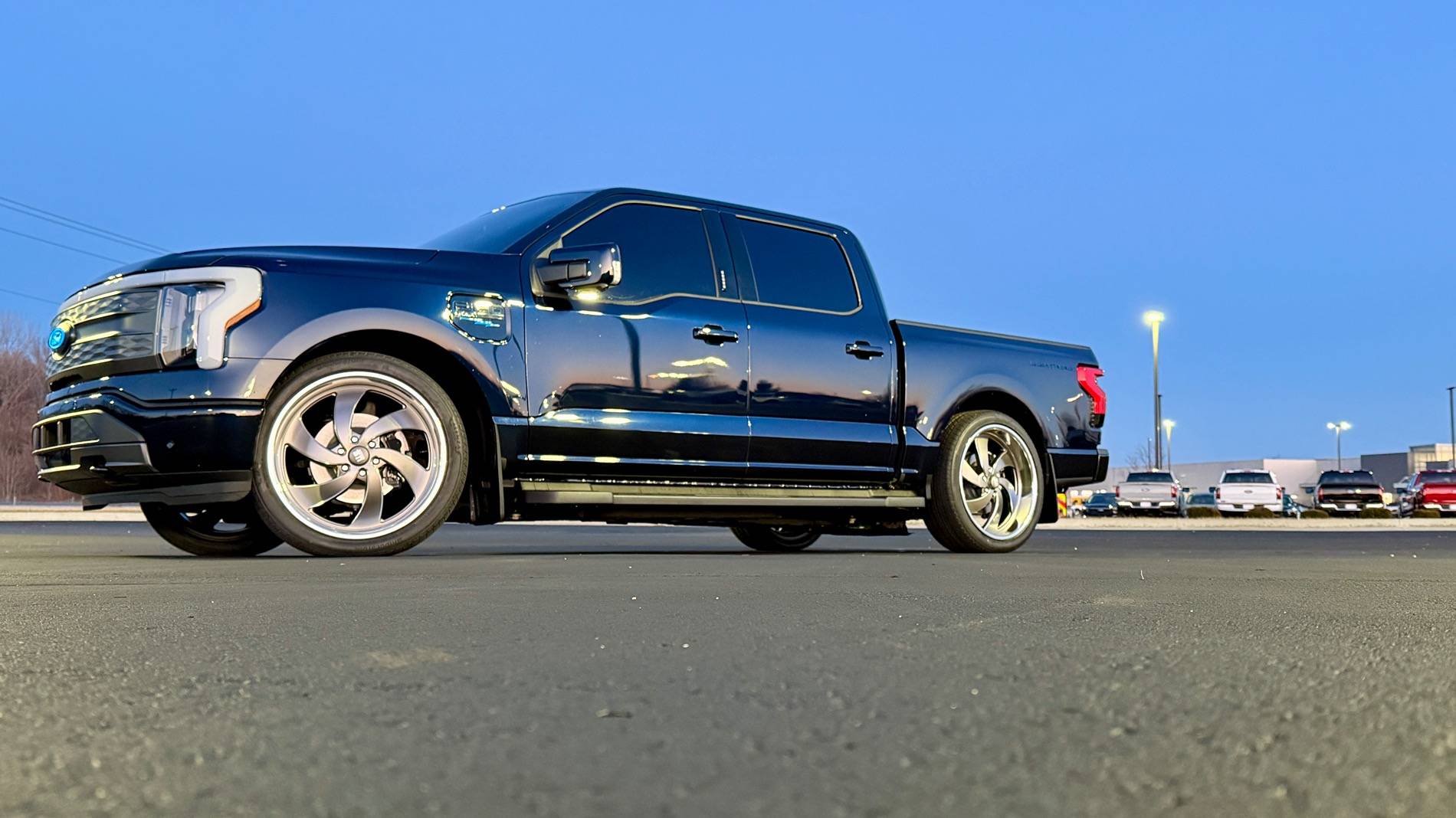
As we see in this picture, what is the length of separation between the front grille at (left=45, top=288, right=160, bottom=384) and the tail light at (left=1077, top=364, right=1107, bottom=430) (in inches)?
241

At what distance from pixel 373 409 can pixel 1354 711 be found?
208 inches

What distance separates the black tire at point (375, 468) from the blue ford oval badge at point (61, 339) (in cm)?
127

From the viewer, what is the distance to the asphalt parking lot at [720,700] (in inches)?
65.2

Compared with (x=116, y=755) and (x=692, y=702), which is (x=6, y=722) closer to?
(x=116, y=755)

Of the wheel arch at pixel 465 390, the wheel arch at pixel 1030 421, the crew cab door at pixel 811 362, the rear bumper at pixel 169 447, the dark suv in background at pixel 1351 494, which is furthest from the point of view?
the dark suv in background at pixel 1351 494

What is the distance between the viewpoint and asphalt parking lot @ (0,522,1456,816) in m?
1.66

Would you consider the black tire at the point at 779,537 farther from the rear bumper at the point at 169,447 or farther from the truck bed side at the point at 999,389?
the rear bumper at the point at 169,447

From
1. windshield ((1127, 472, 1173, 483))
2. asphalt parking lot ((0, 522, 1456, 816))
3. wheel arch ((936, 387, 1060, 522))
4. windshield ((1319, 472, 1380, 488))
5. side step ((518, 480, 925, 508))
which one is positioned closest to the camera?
asphalt parking lot ((0, 522, 1456, 816))

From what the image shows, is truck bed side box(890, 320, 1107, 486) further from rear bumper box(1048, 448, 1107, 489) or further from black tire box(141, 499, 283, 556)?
black tire box(141, 499, 283, 556)

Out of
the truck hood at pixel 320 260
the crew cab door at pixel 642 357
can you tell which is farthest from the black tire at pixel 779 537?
the truck hood at pixel 320 260

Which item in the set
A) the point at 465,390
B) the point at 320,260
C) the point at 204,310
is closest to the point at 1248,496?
the point at 465,390

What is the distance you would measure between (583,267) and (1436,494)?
40732mm

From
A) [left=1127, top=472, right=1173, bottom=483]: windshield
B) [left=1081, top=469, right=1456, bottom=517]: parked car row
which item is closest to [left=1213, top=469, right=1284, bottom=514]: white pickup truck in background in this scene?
[left=1081, top=469, right=1456, bottom=517]: parked car row

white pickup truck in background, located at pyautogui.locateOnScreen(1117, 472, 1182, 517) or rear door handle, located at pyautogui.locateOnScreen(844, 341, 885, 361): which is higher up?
rear door handle, located at pyautogui.locateOnScreen(844, 341, 885, 361)
